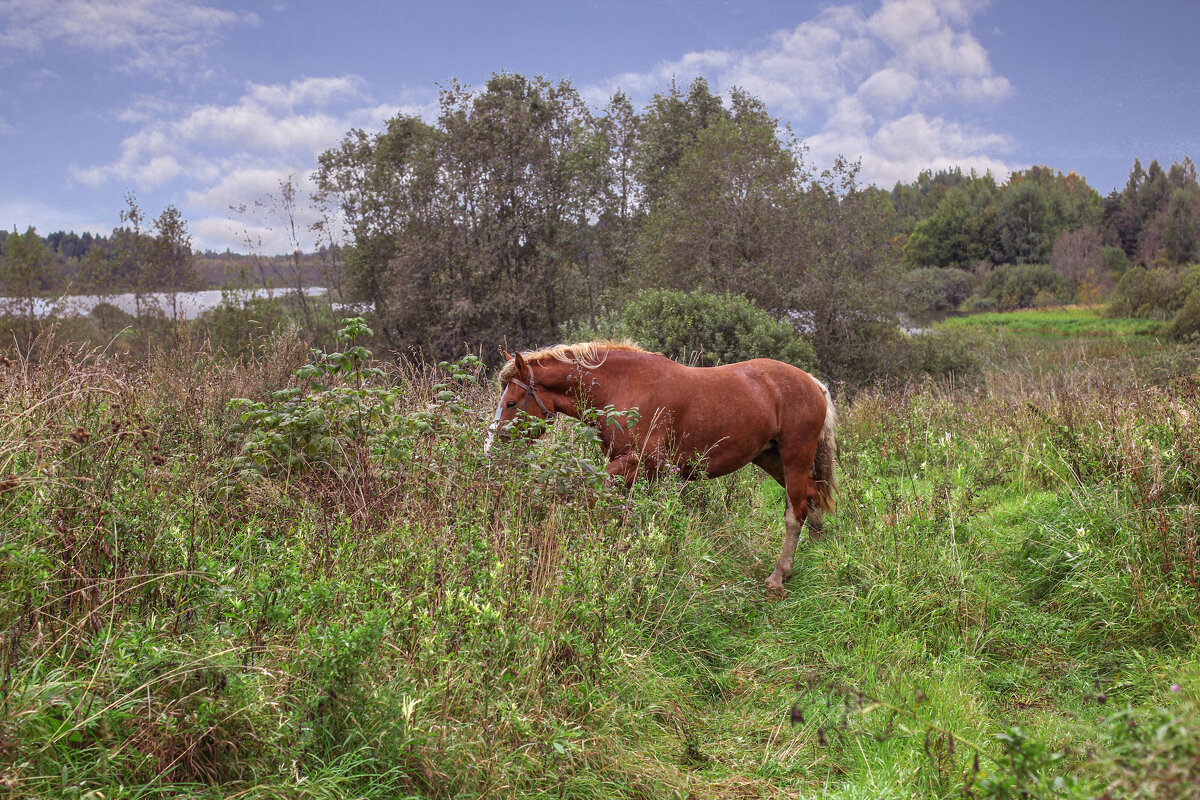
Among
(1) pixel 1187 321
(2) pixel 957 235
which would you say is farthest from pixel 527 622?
(2) pixel 957 235

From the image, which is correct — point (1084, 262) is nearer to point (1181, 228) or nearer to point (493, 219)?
point (1181, 228)

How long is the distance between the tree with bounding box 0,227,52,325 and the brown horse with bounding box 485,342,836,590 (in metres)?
23.1

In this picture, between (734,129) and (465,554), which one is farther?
(734,129)

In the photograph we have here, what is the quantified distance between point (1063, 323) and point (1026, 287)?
19334 mm

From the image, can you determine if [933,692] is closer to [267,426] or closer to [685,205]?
[267,426]

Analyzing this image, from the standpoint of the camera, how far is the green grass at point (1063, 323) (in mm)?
34969

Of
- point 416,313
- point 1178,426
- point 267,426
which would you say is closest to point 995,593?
point 1178,426

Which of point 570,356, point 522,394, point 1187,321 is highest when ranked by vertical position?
point 570,356

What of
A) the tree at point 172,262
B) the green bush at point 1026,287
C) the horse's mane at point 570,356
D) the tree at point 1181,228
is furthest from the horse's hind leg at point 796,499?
the tree at point 1181,228

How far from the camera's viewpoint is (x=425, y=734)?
8.20 ft

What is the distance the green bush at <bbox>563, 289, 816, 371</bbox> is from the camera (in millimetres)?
11617

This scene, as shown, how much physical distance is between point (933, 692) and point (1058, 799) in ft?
4.03

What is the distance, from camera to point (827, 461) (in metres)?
6.07

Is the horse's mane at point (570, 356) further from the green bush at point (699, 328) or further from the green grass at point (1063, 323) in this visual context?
the green grass at point (1063, 323)
